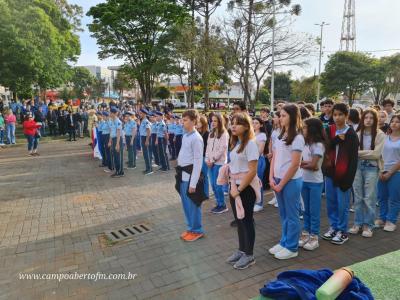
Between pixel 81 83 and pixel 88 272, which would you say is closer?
pixel 88 272

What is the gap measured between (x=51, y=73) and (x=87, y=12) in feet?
24.3

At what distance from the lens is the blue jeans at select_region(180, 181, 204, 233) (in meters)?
4.78

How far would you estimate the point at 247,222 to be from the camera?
13.0ft

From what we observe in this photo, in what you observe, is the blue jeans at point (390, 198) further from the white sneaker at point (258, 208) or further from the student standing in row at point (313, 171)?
the white sneaker at point (258, 208)

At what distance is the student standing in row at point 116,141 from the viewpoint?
916 cm

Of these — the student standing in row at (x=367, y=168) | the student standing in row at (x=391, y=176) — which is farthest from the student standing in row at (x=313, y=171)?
the student standing in row at (x=391, y=176)

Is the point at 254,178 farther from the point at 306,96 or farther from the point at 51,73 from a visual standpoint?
the point at 306,96

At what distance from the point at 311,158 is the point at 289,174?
66 centimetres

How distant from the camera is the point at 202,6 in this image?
28.9 m

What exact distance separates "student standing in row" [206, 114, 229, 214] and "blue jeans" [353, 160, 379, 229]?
2.32 m

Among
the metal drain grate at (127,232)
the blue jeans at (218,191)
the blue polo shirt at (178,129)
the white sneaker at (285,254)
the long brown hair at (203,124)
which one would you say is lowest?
the metal drain grate at (127,232)

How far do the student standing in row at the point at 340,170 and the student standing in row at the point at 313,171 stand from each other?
0.94 feet

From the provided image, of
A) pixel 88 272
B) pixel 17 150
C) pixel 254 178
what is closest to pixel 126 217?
pixel 88 272

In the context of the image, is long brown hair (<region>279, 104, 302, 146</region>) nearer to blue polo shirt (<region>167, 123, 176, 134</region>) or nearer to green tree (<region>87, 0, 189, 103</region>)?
blue polo shirt (<region>167, 123, 176, 134</region>)
